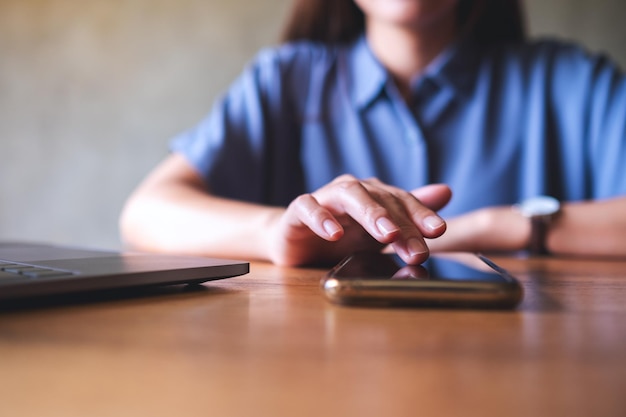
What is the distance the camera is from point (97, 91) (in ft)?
5.69

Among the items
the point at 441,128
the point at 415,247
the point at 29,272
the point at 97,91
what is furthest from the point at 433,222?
the point at 97,91

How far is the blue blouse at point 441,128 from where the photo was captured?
40.5 inches

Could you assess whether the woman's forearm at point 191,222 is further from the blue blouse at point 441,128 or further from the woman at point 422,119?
the blue blouse at point 441,128

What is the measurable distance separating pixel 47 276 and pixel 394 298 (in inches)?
7.1

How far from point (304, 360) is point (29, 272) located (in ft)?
0.58

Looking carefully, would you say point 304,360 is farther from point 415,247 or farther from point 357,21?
point 357,21

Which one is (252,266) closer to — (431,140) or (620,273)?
(620,273)

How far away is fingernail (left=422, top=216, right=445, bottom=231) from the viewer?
0.38 m

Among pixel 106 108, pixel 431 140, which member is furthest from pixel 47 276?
pixel 106 108

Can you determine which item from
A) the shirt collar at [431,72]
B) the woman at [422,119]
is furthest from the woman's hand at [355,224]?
the shirt collar at [431,72]

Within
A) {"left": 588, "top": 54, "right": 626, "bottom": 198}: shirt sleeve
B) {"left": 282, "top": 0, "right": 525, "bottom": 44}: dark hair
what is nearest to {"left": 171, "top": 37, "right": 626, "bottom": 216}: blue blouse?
{"left": 588, "top": 54, "right": 626, "bottom": 198}: shirt sleeve

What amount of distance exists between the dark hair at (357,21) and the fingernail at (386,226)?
0.90 meters

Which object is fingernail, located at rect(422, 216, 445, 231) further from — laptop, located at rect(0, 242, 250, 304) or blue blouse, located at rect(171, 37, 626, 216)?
blue blouse, located at rect(171, 37, 626, 216)

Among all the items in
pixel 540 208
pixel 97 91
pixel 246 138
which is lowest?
pixel 540 208
